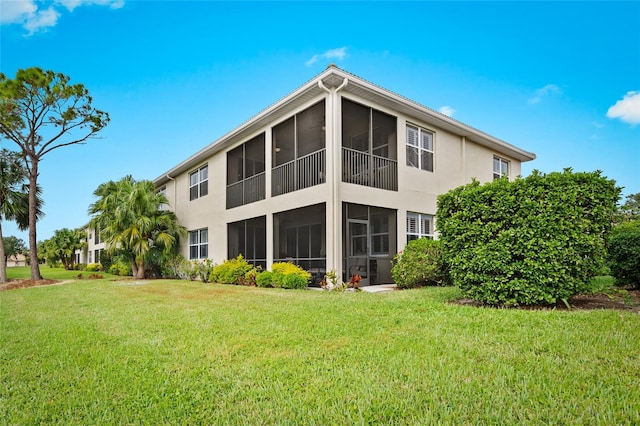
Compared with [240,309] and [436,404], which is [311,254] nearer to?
[240,309]

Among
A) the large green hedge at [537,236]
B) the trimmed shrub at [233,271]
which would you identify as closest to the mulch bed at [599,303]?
the large green hedge at [537,236]

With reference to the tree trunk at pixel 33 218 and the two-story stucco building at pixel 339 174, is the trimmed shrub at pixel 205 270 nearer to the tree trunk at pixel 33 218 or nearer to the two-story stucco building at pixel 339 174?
the two-story stucco building at pixel 339 174

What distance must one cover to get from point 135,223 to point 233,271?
7515 mm

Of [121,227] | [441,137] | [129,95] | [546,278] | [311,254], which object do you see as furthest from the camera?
[121,227]

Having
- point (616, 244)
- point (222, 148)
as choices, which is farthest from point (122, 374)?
point (222, 148)

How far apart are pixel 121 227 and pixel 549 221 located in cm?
1839

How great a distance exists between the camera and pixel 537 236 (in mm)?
5891

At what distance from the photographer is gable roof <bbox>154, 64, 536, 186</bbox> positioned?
10.5 metres

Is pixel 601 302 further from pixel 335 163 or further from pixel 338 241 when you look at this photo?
pixel 335 163

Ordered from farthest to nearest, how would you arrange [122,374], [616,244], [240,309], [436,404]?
[616,244]
[240,309]
[122,374]
[436,404]

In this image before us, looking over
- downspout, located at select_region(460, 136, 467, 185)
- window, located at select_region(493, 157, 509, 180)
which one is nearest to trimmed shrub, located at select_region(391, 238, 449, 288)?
downspout, located at select_region(460, 136, 467, 185)

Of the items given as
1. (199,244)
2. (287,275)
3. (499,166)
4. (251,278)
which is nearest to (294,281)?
(287,275)

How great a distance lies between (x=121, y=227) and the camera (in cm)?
1827

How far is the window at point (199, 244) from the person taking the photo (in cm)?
1830
